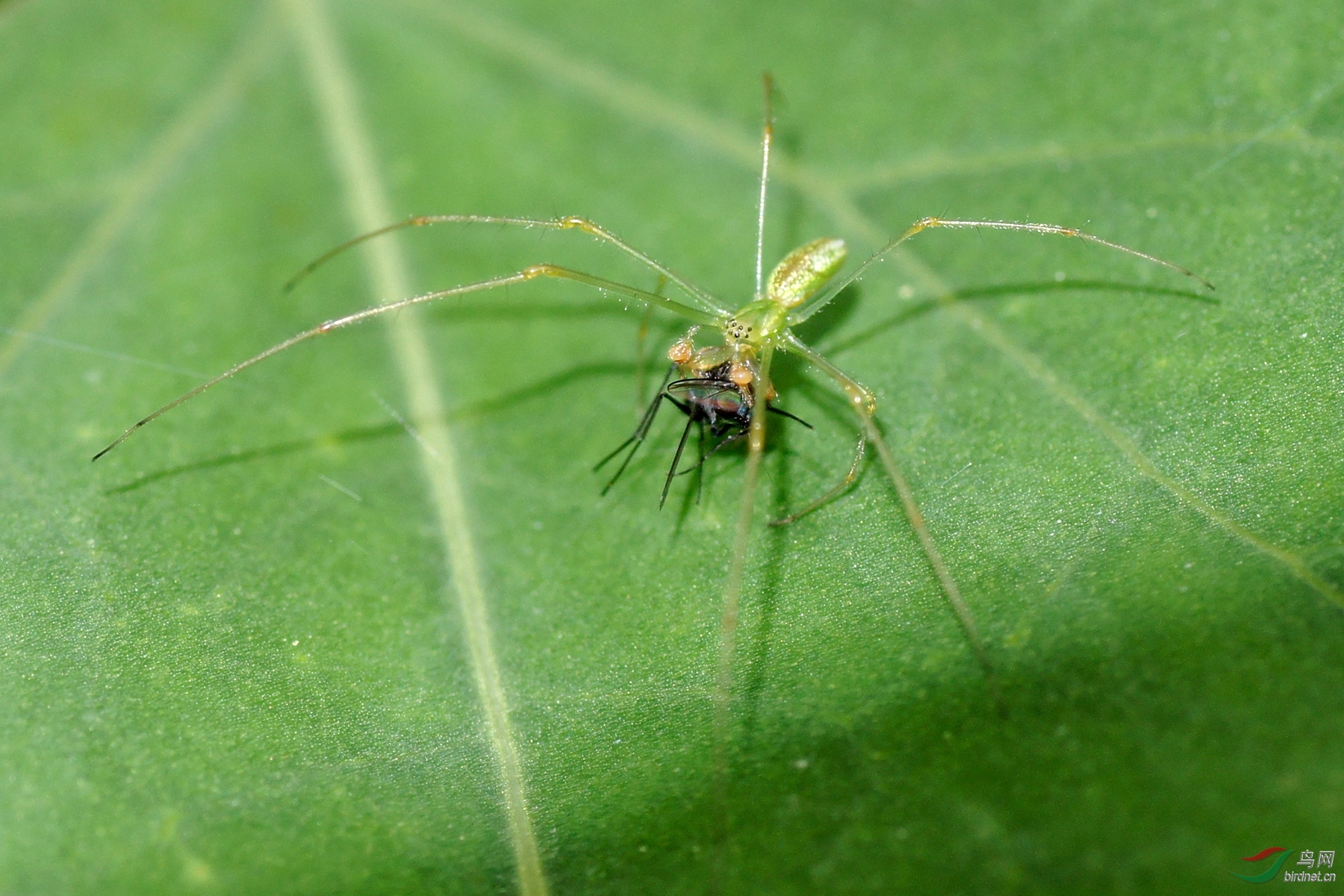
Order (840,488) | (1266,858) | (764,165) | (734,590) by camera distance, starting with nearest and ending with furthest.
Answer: (1266,858) → (734,590) → (840,488) → (764,165)

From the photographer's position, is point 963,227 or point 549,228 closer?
point 963,227

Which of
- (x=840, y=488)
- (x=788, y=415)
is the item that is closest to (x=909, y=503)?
(x=840, y=488)

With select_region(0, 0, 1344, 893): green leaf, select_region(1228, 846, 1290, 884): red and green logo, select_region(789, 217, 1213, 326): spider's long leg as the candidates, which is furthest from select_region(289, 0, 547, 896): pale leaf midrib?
select_region(1228, 846, 1290, 884): red and green logo

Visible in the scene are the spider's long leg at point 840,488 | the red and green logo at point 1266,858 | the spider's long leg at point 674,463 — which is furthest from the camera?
the spider's long leg at point 674,463

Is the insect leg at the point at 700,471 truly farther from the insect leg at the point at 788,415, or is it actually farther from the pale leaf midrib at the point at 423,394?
the pale leaf midrib at the point at 423,394

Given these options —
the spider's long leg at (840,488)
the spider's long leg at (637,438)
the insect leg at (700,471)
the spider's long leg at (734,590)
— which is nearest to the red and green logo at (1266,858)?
the spider's long leg at (734,590)

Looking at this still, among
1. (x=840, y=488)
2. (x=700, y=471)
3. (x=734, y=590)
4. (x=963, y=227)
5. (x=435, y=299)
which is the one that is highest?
(x=963, y=227)

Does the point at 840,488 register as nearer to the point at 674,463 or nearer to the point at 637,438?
the point at 674,463

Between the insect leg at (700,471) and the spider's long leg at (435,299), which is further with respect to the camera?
the spider's long leg at (435,299)

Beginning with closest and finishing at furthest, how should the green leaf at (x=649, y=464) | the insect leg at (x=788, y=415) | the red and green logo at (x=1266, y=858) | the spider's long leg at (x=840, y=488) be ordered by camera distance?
the red and green logo at (x=1266, y=858) → the green leaf at (x=649, y=464) → the spider's long leg at (x=840, y=488) → the insect leg at (x=788, y=415)
